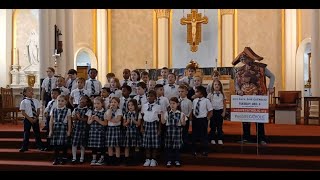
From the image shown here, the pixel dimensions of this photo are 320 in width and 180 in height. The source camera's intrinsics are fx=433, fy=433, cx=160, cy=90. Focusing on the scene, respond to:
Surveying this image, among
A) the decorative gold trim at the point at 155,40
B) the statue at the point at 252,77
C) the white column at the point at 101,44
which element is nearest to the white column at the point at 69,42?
the white column at the point at 101,44

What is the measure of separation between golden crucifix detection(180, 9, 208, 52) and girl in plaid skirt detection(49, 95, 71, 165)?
9.05 metres

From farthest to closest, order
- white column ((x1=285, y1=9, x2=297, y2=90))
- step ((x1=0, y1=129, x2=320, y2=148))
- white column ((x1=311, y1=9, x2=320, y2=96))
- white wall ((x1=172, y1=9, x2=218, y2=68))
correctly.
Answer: white wall ((x1=172, y1=9, x2=218, y2=68)) → white column ((x1=285, y1=9, x2=297, y2=90)) → white column ((x1=311, y1=9, x2=320, y2=96)) → step ((x1=0, y1=129, x2=320, y2=148))

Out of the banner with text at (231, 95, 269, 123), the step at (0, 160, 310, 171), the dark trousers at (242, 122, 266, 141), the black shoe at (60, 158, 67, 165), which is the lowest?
the step at (0, 160, 310, 171)

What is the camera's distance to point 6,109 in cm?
1148

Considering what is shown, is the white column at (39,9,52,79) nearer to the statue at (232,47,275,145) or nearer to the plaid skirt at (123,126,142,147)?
the plaid skirt at (123,126,142,147)

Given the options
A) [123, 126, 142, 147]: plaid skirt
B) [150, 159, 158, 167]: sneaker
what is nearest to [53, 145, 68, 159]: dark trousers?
[123, 126, 142, 147]: plaid skirt

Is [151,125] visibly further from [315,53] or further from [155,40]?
[155,40]

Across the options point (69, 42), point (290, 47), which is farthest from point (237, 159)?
point (290, 47)

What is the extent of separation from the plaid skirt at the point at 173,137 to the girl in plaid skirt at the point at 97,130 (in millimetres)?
1095

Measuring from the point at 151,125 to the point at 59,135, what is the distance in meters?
1.61

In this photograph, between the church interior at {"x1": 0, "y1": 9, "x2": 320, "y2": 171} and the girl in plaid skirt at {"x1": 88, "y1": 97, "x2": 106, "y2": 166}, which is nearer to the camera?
the girl in plaid skirt at {"x1": 88, "y1": 97, "x2": 106, "y2": 166}

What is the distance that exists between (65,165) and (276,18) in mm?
10422

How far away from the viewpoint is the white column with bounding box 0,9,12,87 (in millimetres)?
14422
